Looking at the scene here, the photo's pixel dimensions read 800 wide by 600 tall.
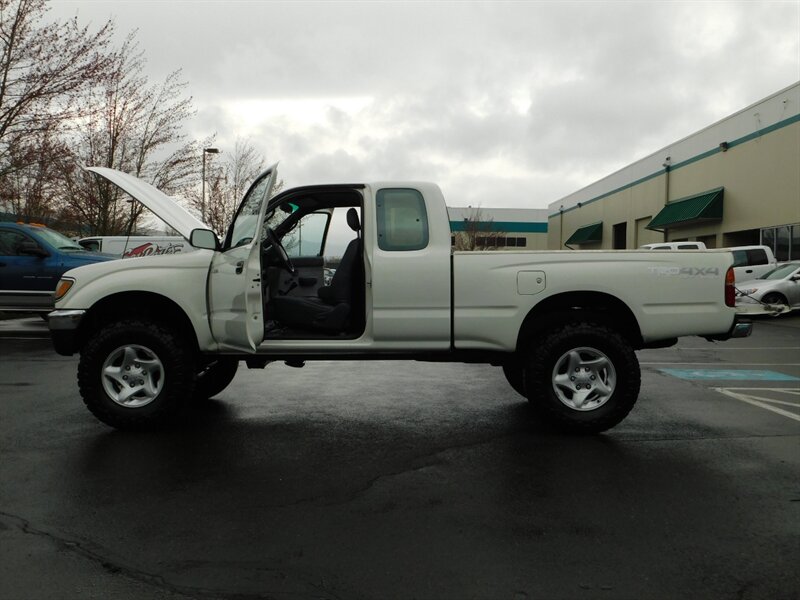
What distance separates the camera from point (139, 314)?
18.6 ft

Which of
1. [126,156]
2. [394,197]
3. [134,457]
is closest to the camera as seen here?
[134,457]

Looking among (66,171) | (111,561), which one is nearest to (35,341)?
(66,171)

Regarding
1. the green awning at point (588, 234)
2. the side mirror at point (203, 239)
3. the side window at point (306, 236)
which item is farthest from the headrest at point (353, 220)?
the green awning at point (588, 234)

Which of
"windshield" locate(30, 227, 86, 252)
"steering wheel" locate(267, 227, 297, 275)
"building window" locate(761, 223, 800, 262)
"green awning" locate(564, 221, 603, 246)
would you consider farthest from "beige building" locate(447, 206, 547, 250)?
"steering wheel" locate(267, 227, 297, 275)

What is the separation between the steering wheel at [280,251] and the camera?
6249 mm

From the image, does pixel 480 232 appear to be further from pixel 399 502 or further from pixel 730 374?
pixel 399 502

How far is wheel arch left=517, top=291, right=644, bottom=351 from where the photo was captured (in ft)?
18.1

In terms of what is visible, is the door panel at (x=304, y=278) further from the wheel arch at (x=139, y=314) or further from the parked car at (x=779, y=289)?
the parked car at (x=779, y=289)

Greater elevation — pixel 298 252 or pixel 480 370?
pixel 298 252

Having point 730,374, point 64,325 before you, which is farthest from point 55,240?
point 730,374

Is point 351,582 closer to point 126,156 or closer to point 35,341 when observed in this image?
point 35,341

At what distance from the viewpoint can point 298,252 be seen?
22.1ft

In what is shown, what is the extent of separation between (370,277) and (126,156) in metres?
19.9

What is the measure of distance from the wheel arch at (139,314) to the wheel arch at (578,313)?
2833 mm
